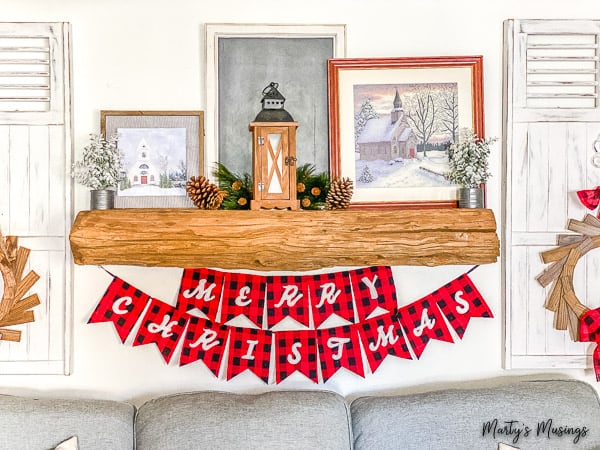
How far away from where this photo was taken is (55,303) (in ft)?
7.09

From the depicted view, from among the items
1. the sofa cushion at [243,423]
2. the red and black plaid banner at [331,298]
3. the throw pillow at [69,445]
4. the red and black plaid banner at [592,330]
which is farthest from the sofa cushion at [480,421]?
the throw pillow at [69,445]

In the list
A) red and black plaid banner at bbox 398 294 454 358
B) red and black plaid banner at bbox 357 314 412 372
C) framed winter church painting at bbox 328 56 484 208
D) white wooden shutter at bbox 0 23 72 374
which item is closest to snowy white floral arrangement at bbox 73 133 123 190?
white wooden shutter at bbox 0 23 72 374

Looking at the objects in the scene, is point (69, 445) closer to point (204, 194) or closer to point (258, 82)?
point (204, 194)

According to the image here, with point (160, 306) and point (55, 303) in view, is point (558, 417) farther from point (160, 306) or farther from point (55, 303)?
point (55, 303)

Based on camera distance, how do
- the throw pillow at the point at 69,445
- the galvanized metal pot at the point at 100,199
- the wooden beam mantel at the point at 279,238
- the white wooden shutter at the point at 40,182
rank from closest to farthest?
the throw pillow at the point at 69,445 → the wooden beam mantel at the point at 279,238 → the galvanized metal pot at the point at 100,199 → the white wooden shutter at the point at 40,182

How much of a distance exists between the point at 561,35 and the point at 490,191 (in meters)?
0.61

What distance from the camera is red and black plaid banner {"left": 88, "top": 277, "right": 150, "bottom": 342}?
2.14 m

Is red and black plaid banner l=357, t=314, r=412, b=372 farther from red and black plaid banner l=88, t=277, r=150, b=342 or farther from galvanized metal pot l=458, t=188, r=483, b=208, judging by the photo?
red and black plaid banner l=88, t=277, r=150, b=342

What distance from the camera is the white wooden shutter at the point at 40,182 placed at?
84.7 inches

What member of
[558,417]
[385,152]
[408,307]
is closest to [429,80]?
[385,152]

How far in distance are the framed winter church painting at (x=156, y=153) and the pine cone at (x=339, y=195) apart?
0.47 m

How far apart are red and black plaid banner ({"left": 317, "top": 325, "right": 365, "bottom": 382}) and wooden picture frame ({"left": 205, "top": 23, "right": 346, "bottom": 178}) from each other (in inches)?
22.6

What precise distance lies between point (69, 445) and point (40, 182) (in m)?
0.90

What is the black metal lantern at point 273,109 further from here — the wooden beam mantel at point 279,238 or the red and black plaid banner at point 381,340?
the red and black plaid banner at point 381,340
